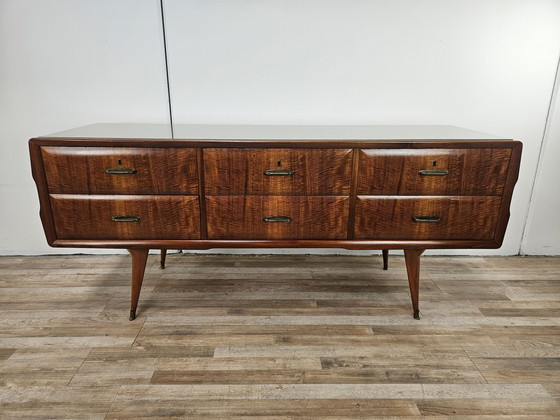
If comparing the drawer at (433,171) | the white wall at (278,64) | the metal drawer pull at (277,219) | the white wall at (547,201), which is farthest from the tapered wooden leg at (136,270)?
the white wall at (547,201)

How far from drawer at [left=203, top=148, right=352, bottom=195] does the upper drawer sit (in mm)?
80

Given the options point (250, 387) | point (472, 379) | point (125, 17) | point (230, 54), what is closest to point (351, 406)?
point (250, 387)

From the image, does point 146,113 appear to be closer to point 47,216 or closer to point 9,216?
point 47,216

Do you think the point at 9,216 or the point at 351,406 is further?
the point at 9,216

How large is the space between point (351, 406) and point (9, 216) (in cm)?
182

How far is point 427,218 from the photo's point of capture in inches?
51.5

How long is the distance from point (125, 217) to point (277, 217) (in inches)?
20.2

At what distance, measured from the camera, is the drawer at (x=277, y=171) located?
1248 millimetres

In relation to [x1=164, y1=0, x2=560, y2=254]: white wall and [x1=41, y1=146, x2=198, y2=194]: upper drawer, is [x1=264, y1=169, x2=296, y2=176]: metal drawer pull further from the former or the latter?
[x1=164, y1=0, x2=560, y2=254]: white wall

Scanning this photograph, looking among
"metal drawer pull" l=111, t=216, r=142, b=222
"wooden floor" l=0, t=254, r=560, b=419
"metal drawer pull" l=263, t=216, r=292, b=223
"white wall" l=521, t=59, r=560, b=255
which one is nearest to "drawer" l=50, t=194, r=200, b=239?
"metal drawer pull" l=111, t=216, r=142, b=222

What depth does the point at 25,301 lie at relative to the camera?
5.05ft

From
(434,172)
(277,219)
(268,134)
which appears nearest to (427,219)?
(434,172)

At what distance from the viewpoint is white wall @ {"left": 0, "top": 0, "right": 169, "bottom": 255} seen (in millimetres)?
1660

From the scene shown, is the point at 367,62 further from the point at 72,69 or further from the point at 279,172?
the point at 72,69
